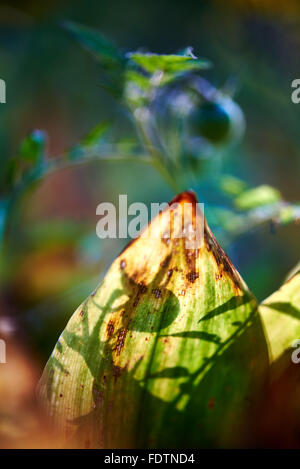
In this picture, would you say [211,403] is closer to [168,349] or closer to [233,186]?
[168,349]

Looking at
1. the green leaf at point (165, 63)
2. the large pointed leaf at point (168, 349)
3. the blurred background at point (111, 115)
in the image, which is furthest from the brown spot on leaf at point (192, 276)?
the blurred background at point (111, 115)

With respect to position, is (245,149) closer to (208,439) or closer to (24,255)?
(24,255)

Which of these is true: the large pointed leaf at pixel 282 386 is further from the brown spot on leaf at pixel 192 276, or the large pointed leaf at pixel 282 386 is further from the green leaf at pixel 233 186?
the green leaf at pixel 233 186

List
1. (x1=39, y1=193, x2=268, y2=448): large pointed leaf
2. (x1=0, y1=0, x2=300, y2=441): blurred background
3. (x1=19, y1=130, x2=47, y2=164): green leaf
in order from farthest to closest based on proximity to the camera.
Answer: (x1=0, y1=0, x2=300, y2=441): blurred background < (x1=19, y1=130, x2=47, y2=164): green leaf < (x1=39, y1=193, x2=268, y2=448): large pointed leaf

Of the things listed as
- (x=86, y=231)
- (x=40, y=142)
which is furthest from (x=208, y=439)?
(x=86, y=231)

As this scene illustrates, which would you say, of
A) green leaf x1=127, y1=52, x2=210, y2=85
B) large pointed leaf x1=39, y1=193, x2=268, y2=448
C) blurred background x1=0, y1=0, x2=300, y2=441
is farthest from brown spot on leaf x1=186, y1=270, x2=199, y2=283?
blurred background x1=0, y1=0, x2=300, y2=441

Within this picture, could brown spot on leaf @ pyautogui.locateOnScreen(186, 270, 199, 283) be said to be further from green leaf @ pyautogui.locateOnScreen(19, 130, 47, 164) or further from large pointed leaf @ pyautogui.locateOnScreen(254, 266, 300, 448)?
green leaf @ pyautogui.locateOnScreen(19, 130, 47, 164)

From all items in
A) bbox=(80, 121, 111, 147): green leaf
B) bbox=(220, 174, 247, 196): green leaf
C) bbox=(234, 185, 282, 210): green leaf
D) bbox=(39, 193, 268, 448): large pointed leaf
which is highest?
bbox=(80, 121, 111, 147): green leaf
